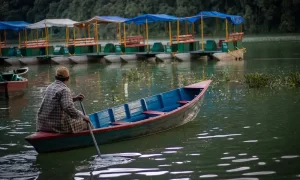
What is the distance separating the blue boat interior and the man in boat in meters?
1.41

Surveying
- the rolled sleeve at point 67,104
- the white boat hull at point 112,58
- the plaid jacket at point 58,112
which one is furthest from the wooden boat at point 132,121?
the white boat hull at point 112,58

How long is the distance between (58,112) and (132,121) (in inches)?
106

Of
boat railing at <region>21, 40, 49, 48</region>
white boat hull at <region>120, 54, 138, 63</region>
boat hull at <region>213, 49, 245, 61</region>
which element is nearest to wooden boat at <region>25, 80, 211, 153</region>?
boat hull at <region>213, 49, 245, 61</region>

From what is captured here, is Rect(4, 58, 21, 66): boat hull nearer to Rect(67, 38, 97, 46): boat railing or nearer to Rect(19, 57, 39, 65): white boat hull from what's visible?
Rect(19, 57, 39, 65): white boat hull

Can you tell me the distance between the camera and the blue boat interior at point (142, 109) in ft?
38.3

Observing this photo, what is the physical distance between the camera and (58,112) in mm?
9930

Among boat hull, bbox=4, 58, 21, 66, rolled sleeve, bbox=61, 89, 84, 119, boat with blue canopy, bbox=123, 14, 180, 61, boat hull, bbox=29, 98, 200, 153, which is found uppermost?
boat with blue canopy, bbox=123, 14, 180, 61

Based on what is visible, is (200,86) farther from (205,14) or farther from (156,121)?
(205,14)

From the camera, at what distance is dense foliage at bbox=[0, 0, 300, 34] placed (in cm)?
6206

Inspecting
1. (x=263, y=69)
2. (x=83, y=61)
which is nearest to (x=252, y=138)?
(x=263, y=69)

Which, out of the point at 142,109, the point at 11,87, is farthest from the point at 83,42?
the point at 142,109

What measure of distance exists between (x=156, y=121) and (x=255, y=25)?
54845 millimetres

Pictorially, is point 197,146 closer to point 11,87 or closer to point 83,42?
point 11,87

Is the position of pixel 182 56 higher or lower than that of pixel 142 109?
higher
